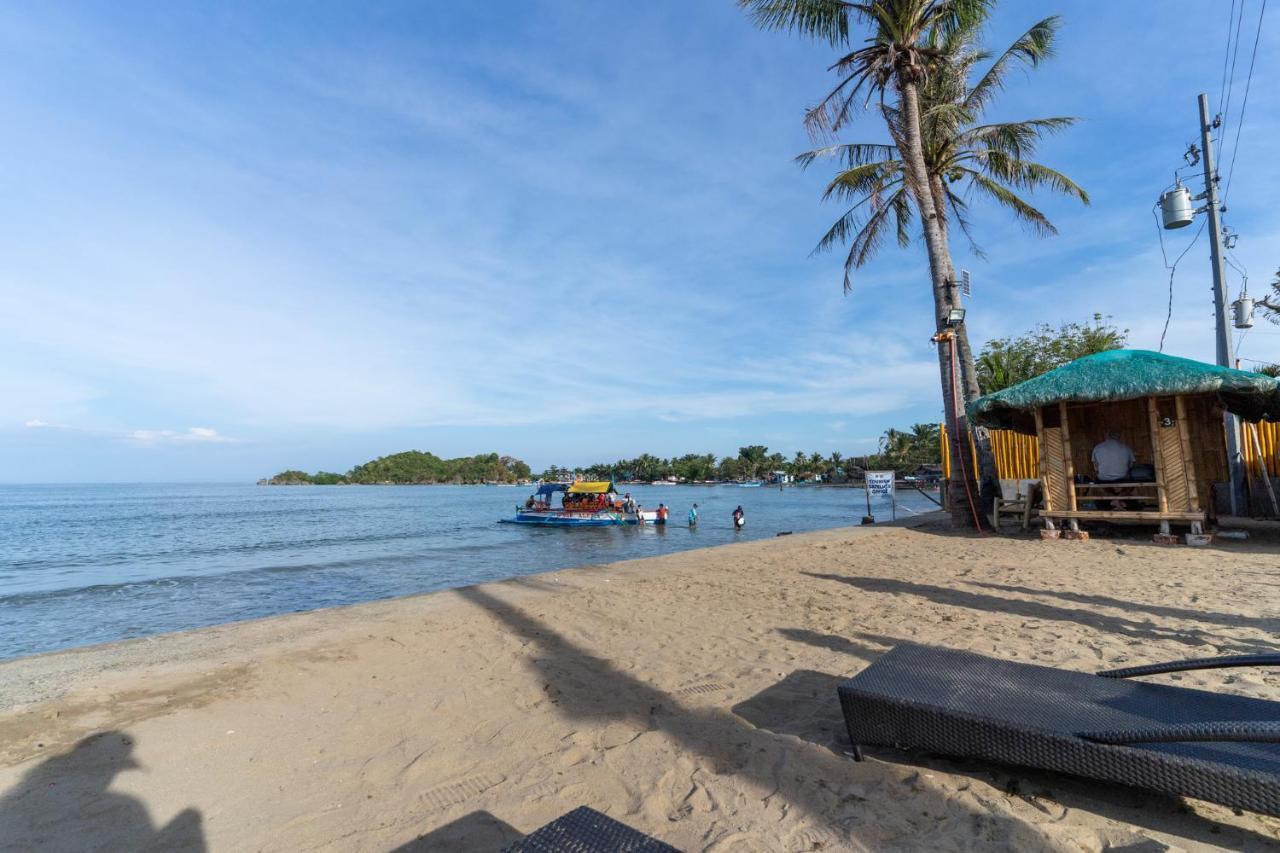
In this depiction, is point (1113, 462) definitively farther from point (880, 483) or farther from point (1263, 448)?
point (880, 483)

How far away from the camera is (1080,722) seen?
7.95 ft

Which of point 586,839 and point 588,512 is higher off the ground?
point 586,839

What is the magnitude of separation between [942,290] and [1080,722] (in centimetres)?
1223

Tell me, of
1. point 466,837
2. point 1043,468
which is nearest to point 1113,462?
point 1043,468

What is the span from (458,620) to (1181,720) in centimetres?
610

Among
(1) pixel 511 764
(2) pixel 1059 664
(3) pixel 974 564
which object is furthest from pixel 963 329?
(1) pixel 511 764

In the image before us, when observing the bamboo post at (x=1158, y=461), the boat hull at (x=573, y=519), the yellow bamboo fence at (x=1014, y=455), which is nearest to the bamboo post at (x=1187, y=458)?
the bamboo post at (x=1158, y=461)

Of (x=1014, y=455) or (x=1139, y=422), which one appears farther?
(x=1014, y=455)

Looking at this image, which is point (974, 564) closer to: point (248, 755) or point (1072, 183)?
point (248, 755)

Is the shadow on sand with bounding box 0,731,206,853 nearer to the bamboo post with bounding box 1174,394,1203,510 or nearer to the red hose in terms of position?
the bamboo post with bounding box 1174,394,1203,510

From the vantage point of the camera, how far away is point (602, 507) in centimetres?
3134

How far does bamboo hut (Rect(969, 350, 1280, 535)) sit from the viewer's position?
895 centimetres

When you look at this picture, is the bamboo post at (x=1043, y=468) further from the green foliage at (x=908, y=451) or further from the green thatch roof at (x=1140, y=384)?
the green foliage at (x=908, y=451)

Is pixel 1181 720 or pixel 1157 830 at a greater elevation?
pixel 1181 720
